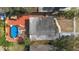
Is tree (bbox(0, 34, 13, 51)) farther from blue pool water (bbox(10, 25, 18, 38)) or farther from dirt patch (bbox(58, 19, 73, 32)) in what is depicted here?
dirt patch (bbox(58, 19, 73, 32))

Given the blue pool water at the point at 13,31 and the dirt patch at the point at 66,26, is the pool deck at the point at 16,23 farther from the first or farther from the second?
the dirt patch at the point at 66,26

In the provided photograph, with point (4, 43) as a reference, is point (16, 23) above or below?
above

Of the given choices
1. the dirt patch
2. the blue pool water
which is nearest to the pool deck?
the blue pool water

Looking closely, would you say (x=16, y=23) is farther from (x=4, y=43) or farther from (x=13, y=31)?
(x=4, y=43)

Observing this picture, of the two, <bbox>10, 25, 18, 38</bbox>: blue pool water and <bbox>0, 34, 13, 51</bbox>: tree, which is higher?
<bbox>10, 25, 18, 38</bbox>: blue pool water

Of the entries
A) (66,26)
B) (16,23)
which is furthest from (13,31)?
(66,26)

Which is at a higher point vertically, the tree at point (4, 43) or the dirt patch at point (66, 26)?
the dirt patch at point (66, 26)

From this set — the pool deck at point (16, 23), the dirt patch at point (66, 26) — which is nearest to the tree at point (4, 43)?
the pool deck at point (16, 23)

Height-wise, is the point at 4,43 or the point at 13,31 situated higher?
the point at 13,31

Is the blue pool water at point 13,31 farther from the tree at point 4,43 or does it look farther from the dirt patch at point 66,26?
the dirt patch at point 66,26

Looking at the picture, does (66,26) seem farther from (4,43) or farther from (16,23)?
(4,43)

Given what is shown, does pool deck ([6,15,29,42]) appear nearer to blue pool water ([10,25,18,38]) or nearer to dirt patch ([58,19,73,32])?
blue pool water ([10,25,18,38])

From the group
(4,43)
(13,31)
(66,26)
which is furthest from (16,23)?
(66,26)
